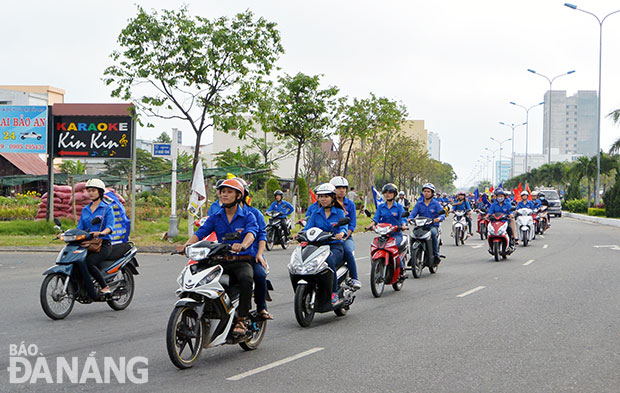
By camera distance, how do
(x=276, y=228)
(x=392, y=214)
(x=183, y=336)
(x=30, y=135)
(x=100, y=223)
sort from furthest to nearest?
(x=30, y=135)
(x=276, y=228)
(x=392, y=214)
(x=100, y=223)
(x=183, y=336)

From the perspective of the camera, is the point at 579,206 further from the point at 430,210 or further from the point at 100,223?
the point at 100,223

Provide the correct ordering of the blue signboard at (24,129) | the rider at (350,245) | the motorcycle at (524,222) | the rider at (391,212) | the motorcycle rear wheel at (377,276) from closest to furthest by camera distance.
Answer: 1. the rider at (350,245)
2. the motorcycle rear wheel at (377,276)
3. the rider at (391,212)
4. the motorcycle at (524,222)
5. the blue signboard at (24,129)

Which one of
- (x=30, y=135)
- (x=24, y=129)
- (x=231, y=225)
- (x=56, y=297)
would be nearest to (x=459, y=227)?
(x=30, y=135)

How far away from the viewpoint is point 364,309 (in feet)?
33.4

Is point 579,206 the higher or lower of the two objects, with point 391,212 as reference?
lower

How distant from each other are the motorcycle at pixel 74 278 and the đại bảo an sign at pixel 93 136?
14.4m

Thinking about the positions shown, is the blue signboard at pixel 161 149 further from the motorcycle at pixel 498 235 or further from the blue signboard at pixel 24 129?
the motorcycle at pixel 498 235

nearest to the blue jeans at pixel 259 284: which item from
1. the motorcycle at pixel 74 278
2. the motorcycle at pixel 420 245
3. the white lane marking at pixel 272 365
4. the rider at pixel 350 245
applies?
the white lane marking at pixel 272 365

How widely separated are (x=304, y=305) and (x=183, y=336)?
96.1 inches

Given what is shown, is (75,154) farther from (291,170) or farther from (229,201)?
(291,170)

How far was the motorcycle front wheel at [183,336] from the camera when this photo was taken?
6.14m

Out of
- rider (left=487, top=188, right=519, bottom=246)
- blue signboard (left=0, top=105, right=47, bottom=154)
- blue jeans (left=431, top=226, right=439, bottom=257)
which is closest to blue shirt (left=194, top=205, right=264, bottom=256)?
blue jeans (left=431, top=226, right=439, bottom=257)

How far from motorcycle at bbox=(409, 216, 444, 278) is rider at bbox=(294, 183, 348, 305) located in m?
4.76

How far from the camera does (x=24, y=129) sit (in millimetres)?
24266
